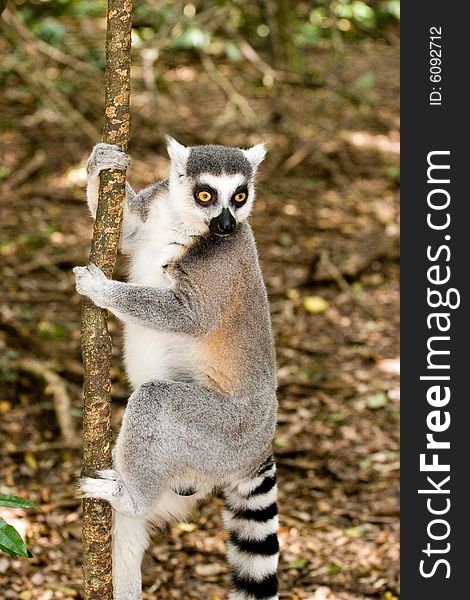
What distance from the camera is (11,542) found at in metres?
2.88

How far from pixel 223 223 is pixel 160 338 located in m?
0.65

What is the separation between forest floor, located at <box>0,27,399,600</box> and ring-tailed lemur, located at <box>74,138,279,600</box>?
1085mm

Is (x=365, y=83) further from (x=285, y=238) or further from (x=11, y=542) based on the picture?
(x=11, y=542)

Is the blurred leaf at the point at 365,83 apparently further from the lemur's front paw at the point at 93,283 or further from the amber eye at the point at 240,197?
the lemur's front paw at the point at 93,283

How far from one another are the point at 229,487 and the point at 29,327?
342cm

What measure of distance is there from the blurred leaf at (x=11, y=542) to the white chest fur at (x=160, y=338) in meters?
1.24

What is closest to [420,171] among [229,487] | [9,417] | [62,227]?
[229,487]

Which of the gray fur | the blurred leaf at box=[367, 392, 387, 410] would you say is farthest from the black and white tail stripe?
the blurred leaf at box=[367, 392, 387, 410]

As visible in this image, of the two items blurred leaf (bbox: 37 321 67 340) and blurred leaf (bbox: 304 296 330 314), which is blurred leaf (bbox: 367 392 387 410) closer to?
blurred leaf (bbox: 304 296 330 314)

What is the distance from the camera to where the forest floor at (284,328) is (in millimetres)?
5012

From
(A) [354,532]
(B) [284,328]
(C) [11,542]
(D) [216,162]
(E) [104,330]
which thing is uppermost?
(B) [284,328]

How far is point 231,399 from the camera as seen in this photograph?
13.1ft

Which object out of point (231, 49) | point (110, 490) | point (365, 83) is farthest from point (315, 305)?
point (365, 83)

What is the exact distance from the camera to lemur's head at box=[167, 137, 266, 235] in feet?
13.0
